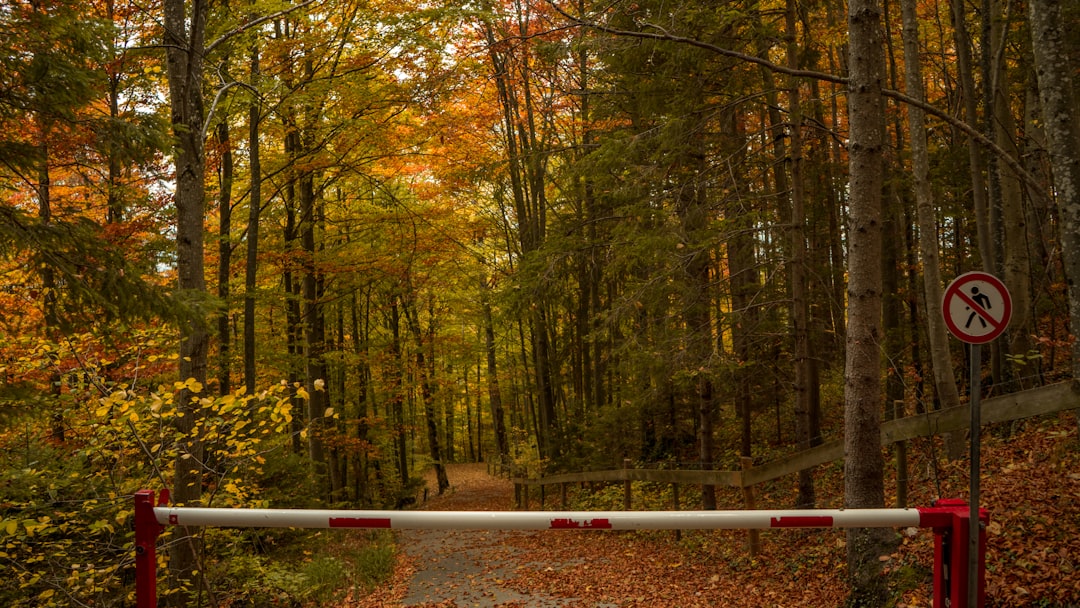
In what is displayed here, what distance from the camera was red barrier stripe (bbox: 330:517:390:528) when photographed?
352 cm

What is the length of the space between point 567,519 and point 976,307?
312cm

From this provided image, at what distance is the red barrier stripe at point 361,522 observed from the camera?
352 cm

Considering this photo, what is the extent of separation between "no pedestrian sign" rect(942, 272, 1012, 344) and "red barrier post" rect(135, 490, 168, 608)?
5.03 m

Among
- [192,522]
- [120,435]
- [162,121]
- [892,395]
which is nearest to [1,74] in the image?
[162,121]

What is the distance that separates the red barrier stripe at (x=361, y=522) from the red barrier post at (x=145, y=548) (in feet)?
3.49

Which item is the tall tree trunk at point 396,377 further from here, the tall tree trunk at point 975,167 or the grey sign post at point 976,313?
the grey sign post at point 976,313

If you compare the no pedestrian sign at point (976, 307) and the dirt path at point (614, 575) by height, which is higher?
the no pedestrian sign at point (976, 307)

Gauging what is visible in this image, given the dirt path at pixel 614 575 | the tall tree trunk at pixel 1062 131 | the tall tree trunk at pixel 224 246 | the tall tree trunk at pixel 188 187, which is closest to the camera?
the tall tree trunk at pixel 1062 131

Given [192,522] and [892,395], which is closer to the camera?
[192,522]

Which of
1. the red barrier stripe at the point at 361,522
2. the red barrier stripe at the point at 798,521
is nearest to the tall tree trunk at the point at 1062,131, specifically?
the red barrier stripe at the point at 798,521

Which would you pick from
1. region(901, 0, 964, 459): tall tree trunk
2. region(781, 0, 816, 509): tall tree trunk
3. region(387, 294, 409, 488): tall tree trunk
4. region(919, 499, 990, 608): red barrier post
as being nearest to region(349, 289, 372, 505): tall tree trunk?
region(387, 294, 409, 488): tall tree trunk

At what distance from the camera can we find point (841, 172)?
585 inches

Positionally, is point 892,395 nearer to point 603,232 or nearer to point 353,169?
point 603,232

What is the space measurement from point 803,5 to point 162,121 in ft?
27.7
